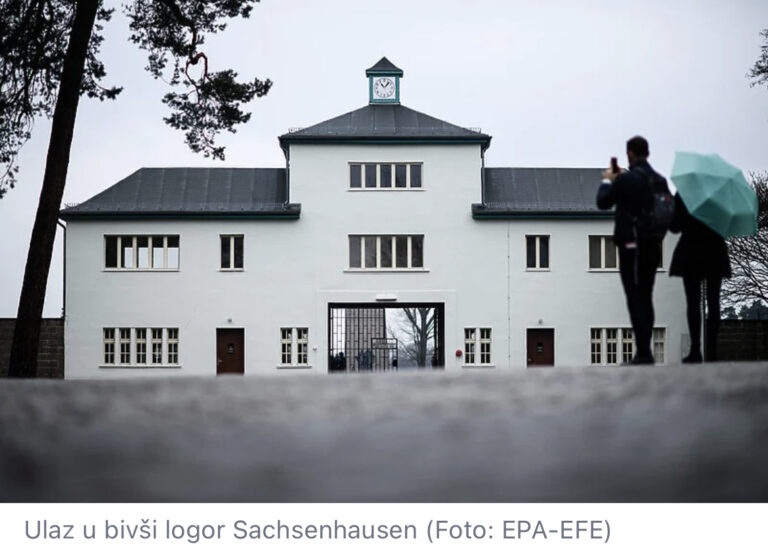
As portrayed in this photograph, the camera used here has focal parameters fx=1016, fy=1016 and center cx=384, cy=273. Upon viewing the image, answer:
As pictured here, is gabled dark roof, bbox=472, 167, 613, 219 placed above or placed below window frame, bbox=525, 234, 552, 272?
above

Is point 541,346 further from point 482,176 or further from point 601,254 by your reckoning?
point 482,176

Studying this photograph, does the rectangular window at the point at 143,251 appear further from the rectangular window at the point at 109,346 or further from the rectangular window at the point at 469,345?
the rectangular window at the point at 469,345

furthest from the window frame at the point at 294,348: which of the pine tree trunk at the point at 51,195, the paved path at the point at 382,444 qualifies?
the paved path at the point at 382,444

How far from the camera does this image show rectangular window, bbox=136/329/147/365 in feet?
117

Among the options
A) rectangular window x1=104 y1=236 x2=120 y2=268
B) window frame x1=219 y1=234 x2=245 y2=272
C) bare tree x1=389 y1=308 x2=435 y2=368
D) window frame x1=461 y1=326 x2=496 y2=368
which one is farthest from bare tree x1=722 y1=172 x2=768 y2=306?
rectangular window x1=104 y1=236 x2=120 y2=268

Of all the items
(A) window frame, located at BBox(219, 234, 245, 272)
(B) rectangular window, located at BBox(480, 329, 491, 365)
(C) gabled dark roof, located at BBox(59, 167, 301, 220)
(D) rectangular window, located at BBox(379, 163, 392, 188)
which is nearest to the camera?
(B) rectangular window, located at BBox(480, 329, 491, 365)

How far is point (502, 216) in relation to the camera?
36938 mm

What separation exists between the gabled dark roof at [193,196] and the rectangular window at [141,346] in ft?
14.2

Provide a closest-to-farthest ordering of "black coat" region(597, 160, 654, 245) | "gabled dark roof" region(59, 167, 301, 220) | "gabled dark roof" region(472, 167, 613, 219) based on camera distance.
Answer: "black coat" region(597, 160, 654, 245) < "gabled dark roof" region(59, 167, 301, 220) < "gabled dark roof" region(472, 167, 613, 219)

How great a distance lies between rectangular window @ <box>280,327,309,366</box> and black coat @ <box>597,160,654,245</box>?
2956 centimetres

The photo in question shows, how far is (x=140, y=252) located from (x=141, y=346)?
11.6ft

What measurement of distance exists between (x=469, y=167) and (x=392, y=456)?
116ft

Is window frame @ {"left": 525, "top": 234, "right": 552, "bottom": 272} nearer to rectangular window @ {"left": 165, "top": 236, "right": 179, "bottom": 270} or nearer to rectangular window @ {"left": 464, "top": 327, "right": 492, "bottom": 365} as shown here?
rectangular window @ {"left": 464, "top": 327, "right": 492, "bottom": 365}
